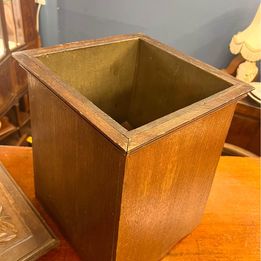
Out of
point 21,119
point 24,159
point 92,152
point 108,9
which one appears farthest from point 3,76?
point 92,152

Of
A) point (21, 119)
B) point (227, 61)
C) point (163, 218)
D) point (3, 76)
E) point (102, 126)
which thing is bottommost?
point (21, 119)

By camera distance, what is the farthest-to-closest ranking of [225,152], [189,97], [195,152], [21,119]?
[21,119]
[225,152]
[189,97]
[195,152]

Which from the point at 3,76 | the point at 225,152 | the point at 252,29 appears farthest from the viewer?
the point at 3,76

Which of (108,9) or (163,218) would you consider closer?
(163,218)

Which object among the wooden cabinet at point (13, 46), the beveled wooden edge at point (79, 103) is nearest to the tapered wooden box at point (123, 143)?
the beveled wooden edge at point (79, 103)

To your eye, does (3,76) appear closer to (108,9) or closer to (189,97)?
(108,9)

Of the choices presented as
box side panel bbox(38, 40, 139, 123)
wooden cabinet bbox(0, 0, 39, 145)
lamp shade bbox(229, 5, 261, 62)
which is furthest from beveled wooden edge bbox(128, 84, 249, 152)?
wooden cabinet bbox(0, 0, 39, 145)

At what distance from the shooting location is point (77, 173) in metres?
0.50

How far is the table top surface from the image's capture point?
2.06 ft

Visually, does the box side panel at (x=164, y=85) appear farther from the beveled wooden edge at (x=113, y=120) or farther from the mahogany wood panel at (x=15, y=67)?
the mahogany wood panel at (x=15, y=67)

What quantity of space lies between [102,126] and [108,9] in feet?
4.67

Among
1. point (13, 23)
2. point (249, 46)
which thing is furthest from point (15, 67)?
point (249, 46)

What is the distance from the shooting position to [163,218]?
21.3 inches

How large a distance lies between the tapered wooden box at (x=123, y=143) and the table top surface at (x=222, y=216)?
36 millimetres
